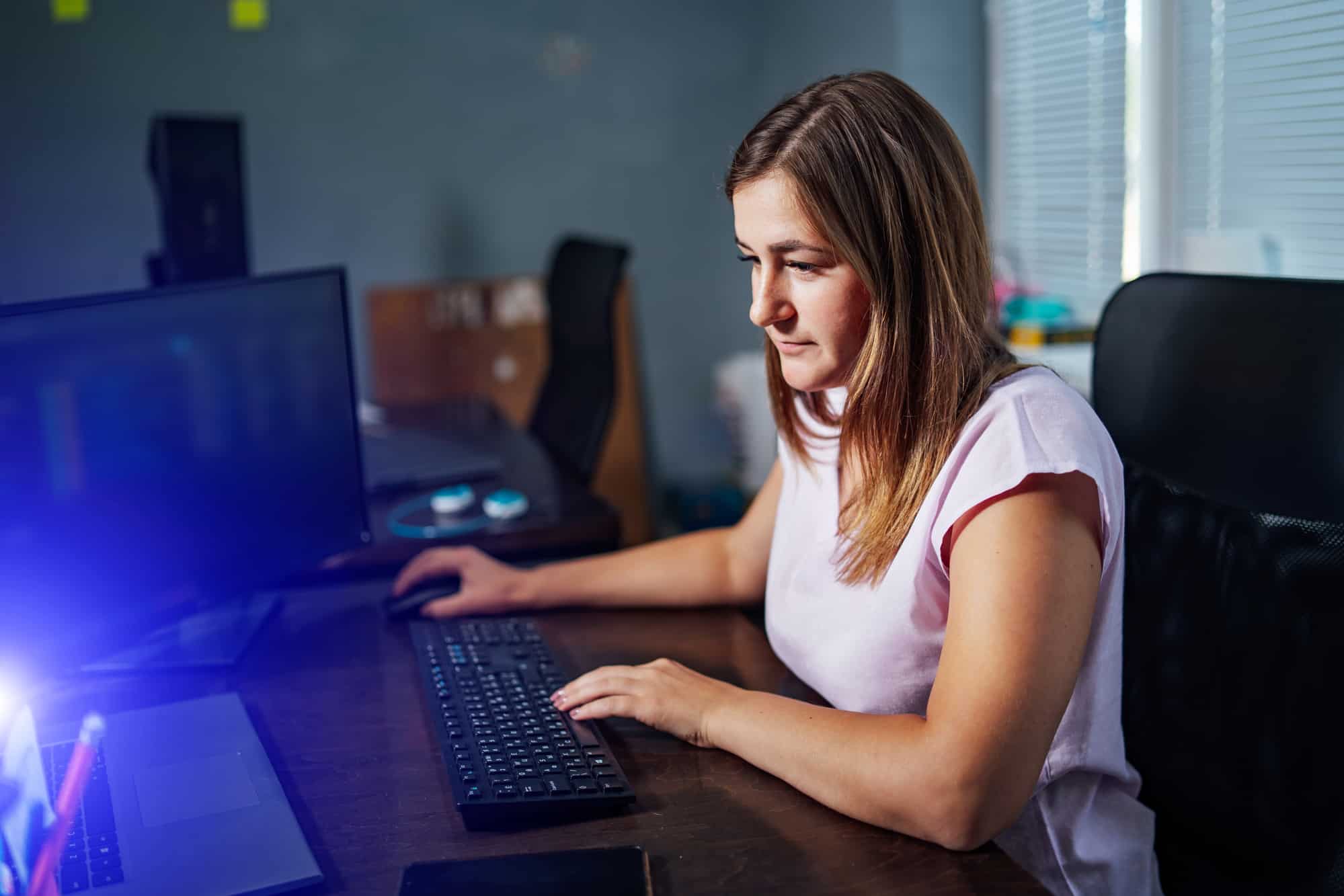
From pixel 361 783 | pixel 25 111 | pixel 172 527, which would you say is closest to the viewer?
pixel 361 783

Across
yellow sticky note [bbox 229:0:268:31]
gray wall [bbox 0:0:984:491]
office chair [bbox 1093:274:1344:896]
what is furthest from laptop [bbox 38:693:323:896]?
yellow sticky note [bbox 229:0:268:31]

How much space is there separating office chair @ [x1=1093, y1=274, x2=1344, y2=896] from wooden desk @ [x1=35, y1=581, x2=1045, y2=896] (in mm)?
307

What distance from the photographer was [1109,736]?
3.42 ft

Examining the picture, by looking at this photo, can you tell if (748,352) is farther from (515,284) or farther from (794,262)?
(794,262)

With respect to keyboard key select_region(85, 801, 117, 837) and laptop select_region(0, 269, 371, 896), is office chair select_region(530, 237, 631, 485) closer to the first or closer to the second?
laptop select_region(0, 269, 371, 896)

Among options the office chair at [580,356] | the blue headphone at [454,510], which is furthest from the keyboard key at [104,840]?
the office chair at [580,356]

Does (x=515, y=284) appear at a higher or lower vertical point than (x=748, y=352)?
higher

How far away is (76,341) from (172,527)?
0.75 ft

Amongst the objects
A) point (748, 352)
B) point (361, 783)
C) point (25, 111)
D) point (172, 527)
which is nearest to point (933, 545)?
point (361, 783)

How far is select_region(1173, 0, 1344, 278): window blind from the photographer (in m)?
2.01

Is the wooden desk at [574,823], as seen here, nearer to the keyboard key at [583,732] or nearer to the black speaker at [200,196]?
the keyboard key at [583,732]

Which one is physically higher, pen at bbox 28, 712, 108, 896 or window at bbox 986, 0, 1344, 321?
window at bbox 986, 0, 1344, 321

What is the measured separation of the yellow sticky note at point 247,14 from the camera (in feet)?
11.2

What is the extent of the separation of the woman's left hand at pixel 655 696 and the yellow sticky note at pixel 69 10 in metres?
3.06
